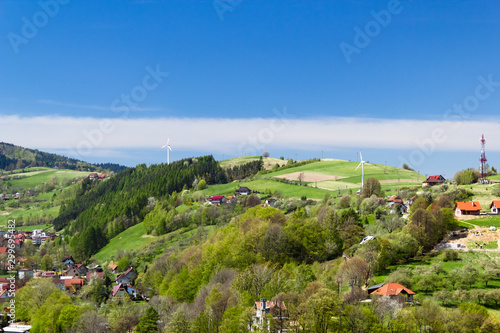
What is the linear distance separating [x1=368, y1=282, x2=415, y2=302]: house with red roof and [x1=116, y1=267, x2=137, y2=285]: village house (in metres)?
65.8

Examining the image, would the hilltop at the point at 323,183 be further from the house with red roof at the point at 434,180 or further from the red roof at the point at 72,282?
the red roof at the point at 72,282

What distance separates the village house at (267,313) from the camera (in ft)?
185

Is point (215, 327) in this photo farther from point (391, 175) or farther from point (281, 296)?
point (391, 175)

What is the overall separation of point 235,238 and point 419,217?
33.0 m

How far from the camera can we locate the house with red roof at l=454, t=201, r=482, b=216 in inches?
3836

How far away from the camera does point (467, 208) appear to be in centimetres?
9788

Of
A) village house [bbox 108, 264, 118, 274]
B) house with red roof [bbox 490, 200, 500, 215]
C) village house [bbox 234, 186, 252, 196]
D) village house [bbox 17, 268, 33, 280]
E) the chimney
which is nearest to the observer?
the chimney

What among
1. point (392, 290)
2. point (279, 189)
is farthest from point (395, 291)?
point (279, 189)

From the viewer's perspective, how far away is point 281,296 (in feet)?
199

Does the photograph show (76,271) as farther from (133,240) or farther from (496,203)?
(496,203)

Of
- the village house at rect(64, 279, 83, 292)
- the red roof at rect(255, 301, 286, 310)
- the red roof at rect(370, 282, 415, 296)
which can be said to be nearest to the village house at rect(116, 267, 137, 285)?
the village house at rect(64, 279, 83, 292)

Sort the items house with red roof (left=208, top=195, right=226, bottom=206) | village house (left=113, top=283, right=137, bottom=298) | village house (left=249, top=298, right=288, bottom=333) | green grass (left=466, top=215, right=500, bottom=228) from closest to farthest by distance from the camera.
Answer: village house (left=249, top=298, right=288, bottom=333) < green grass (left=466, top=215, right=500, bottom=228) < village house (left=113, top=283, right=137, bottom=298) < house with red roof (left=208, top=195, right=226, bottom=206)

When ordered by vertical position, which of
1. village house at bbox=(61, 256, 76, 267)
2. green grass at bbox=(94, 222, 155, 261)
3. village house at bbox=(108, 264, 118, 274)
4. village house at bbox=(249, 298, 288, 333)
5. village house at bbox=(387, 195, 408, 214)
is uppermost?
village house at bbox=(387, 195, 408, 214)

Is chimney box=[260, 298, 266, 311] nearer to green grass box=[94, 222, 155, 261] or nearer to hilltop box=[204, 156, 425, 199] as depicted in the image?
green grass box=[94, 222, 155, 261]
